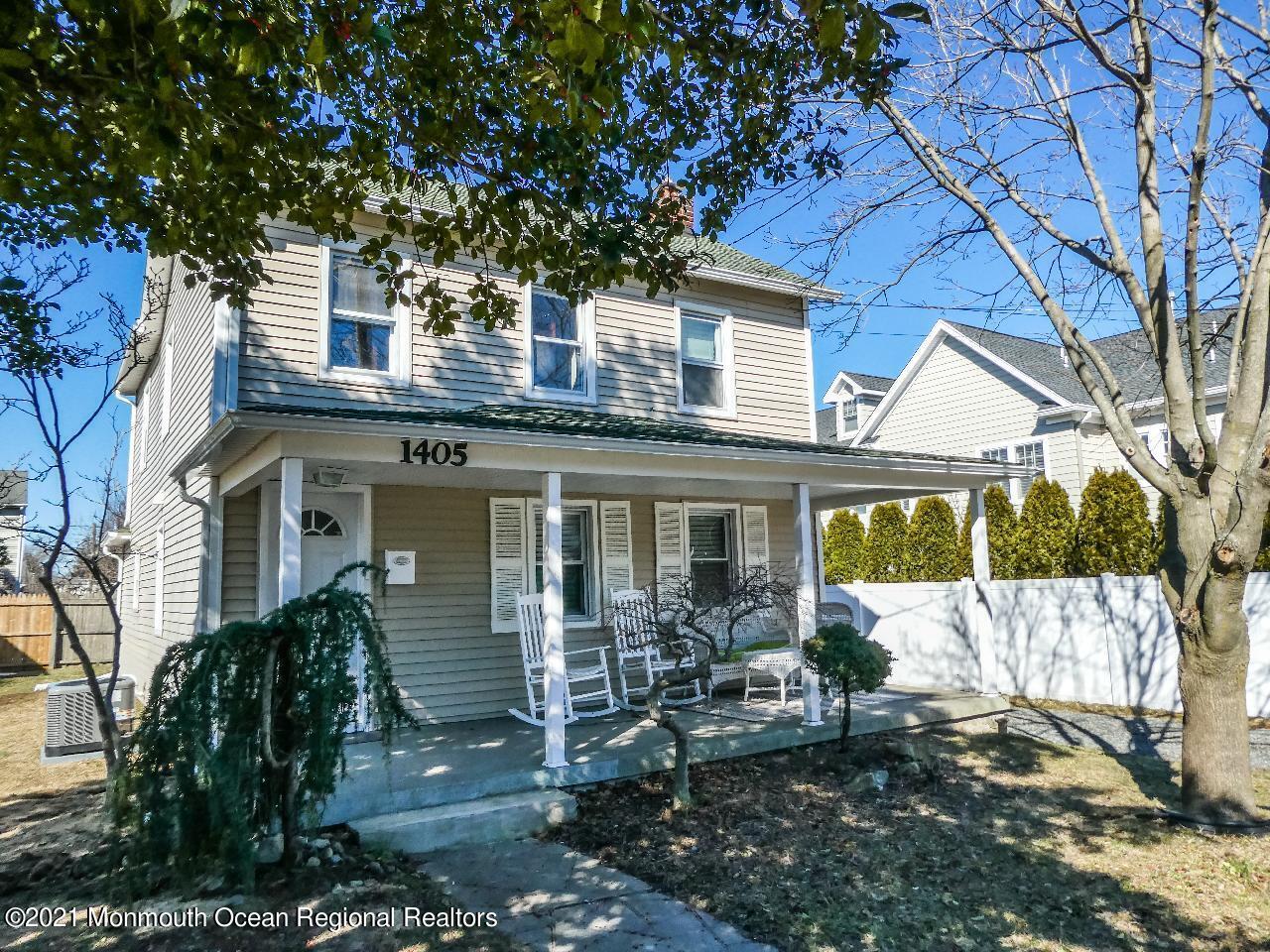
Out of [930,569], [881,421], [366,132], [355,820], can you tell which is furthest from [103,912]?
[881,421]

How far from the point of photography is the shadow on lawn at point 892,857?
4.16 m

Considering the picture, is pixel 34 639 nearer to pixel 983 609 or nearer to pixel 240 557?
pixel 240 557

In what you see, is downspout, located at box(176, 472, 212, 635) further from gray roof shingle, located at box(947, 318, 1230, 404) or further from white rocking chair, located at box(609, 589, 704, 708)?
gray roof shingle, located at box(947, 318, 1230, 404)

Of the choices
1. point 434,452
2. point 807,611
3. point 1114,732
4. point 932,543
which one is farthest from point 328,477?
point 932,543

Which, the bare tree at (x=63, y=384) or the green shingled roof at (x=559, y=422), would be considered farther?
the green shingled roof at (x=559, y=422)

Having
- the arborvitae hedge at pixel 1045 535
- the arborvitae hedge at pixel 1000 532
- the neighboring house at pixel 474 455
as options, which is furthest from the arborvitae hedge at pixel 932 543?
the neighboring house at pixel 474 455

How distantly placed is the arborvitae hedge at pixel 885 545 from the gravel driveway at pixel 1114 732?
20.0ft

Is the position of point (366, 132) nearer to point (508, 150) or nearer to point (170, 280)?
point (508, 150)

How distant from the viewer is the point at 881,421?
20.4m

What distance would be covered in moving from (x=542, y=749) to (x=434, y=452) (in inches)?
106

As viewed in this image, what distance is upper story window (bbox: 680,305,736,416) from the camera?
10.6 m

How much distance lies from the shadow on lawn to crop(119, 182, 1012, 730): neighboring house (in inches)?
76.9

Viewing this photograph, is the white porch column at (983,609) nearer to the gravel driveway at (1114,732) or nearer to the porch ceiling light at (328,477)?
the gravel driveway at (1114,732)

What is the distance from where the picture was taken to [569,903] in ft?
14.9
